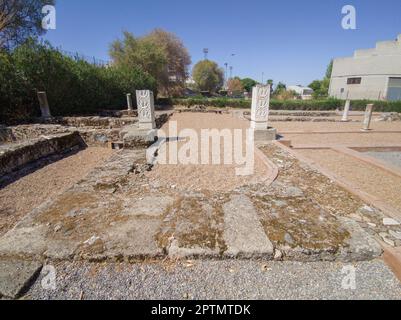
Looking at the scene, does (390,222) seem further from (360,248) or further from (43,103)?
(43,103)

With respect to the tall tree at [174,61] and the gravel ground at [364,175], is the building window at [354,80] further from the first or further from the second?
the gravel ground at [364,175]

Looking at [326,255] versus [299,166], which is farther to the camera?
[299,166]

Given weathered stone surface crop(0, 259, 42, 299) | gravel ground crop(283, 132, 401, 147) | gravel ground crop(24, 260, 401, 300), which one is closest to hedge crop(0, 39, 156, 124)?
weathered stone surface crop(0, 259, 42, 299)

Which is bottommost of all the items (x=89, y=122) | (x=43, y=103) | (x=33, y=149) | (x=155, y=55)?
(x=33, y=149)

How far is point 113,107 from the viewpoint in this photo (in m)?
16.6

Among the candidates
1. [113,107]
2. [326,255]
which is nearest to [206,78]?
[113,107]

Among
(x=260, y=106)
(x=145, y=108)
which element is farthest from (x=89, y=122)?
(x=260, y=106)

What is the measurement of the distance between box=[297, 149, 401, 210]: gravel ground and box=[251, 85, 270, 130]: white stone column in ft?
5.50

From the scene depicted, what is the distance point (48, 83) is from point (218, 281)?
12544 millimetres

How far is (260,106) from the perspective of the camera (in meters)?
6.52

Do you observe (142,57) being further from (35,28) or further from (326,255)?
(326,255)

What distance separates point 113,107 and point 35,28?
26.3ft

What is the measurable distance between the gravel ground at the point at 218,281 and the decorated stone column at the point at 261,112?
5240 mm

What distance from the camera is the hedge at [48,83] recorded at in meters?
8.85
